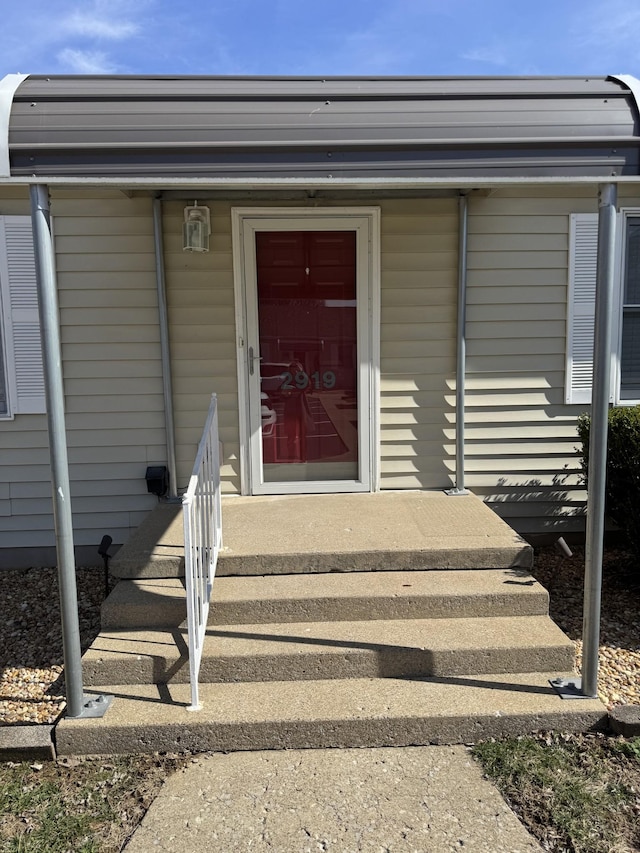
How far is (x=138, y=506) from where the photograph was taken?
183 inches

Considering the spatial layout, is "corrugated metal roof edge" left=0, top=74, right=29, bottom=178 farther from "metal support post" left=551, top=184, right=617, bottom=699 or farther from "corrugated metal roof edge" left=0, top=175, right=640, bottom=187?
"metal support post" left=551, top=184, right=617, bottom=699

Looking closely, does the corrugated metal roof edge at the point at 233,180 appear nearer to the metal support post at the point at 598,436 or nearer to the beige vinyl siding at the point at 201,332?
the metal support post at the point at 598,436

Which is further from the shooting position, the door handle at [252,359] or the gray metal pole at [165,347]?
the door handle at [252,359]

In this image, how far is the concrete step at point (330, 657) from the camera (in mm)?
2924

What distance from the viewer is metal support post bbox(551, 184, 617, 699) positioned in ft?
8.48

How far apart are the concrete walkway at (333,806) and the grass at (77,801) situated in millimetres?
86

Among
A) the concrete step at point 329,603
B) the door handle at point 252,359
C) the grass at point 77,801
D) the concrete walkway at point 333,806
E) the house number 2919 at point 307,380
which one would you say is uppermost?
the door handle at point 252,359

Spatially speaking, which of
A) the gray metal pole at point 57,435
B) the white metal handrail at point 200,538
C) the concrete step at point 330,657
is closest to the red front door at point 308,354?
the white metal handrail at point 200,538

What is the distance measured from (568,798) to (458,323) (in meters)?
3.04

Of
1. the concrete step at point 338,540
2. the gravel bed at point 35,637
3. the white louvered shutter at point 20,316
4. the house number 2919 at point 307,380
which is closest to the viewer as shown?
the gravel bed at point 35,637

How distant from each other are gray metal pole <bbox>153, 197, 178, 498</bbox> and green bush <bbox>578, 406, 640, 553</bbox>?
2.78 meters

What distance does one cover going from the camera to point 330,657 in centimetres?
293

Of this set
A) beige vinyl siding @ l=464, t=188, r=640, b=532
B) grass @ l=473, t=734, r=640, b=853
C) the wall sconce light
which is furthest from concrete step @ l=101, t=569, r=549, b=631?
the wall sconce light

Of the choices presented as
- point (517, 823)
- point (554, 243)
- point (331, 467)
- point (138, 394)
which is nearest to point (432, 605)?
point (517, 823)
